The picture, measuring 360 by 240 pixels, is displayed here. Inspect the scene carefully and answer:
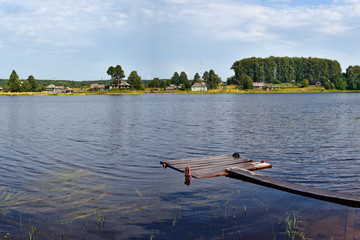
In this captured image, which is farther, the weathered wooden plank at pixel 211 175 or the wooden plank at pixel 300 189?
the weathered wooden plank at pixel 211 175

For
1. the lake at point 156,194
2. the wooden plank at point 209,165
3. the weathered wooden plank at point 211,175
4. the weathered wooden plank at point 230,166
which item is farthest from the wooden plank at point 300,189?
the wooden plank at point 209,165

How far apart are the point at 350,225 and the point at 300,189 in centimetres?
237

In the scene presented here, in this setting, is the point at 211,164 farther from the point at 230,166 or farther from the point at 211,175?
the point at 211,175

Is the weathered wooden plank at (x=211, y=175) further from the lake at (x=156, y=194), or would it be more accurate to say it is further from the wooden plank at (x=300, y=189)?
the lake at (x=156, y=194)

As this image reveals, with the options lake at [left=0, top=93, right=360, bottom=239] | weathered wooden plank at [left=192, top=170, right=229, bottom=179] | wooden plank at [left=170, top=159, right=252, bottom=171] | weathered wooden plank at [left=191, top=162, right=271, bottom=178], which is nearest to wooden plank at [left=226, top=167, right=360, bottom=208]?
weathered wooden plank at [left=192, top=170, right=229, bottom=179]

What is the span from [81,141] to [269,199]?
67.1 feet

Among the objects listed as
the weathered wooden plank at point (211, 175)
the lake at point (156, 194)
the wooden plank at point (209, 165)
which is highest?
the wooden plank at point (209, 165)

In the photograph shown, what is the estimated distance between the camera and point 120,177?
645 inches

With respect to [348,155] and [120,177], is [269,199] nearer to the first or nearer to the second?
[120,177]

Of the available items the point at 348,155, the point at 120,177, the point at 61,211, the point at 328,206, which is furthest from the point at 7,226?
the point at 348,155

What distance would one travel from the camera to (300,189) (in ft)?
39.7

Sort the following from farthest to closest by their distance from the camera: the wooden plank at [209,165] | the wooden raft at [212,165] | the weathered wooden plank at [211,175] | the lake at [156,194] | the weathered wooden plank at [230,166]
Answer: the wooden plank at [209,165], the weathered wooden plank at [230,166], the wooden raft at [212,165], the weathered wooden plank at [211,175], the lake at [156,194]

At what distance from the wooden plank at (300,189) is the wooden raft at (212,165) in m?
0.80

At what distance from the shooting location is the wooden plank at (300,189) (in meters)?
11.0
